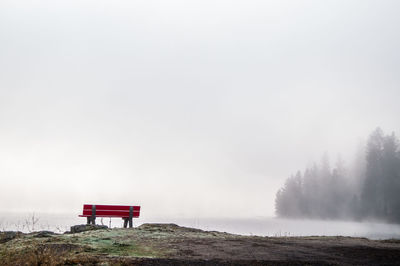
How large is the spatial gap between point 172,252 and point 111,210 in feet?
36.5

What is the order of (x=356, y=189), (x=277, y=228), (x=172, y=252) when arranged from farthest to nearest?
(x=356, y=189) < (x=277, y=228) < (x=172, y=252)

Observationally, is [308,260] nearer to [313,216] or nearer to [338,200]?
[338,200]

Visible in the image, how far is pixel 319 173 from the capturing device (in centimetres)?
Answer: 11962

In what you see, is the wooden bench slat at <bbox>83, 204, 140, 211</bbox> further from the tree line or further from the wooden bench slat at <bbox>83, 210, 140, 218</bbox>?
the tree line

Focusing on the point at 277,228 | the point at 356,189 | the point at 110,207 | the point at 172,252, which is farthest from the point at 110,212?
the point at 356,189

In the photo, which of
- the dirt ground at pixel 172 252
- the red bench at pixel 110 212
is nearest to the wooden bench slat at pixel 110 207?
the red bench at pixel 110 212

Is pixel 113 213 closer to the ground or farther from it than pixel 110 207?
closer to the ground

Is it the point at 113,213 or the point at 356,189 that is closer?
the point at 113,213

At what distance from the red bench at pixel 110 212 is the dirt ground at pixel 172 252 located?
636 centimetres

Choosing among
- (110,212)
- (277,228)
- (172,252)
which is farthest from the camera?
(277,228)

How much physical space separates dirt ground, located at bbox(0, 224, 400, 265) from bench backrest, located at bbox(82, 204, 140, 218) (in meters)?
6.38

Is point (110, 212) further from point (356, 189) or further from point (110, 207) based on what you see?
point (356, 189)

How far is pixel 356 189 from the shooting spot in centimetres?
10462

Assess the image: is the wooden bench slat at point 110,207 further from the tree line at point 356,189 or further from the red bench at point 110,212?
the tree line at point 356,189
